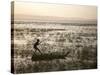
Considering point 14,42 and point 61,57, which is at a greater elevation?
point 14,42

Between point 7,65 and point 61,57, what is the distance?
25.5 inches

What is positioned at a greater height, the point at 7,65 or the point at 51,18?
the point at 51,18

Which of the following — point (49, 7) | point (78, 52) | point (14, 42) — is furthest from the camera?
point (78, 52)

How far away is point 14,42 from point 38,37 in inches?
11.4

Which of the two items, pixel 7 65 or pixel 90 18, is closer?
pixel 7 65

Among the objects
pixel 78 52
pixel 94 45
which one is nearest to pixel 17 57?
pixel 78 52

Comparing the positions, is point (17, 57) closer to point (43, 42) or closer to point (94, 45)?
point (43, 42)

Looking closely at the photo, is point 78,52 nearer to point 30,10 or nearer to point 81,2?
point 81,2

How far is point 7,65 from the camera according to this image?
2.46 meters

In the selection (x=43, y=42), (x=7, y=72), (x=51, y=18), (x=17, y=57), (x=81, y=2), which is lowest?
(x=7, y=72)

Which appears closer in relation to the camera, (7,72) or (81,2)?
(7,72)

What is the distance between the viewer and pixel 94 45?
2865 millimetres

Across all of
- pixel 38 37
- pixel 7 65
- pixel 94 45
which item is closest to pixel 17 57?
pixel 7 65

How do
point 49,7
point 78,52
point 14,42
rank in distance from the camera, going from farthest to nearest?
1. point 78,52
2. point 49,7
3. point 14,42
